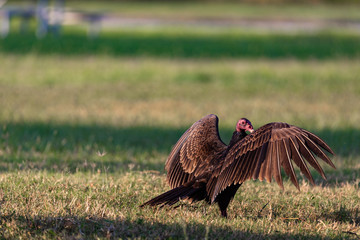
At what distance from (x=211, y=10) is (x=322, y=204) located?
44219 mm

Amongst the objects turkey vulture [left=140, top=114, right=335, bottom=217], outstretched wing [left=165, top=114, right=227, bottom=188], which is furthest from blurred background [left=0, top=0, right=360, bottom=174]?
turkey vulture [left=140, top=114, right=335, bottom=217]

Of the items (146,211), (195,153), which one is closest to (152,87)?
(195,153)

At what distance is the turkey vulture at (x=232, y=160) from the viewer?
15.9 ft

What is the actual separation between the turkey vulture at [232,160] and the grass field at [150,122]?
216mm

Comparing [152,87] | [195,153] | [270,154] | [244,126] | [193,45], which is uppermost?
[193,45]

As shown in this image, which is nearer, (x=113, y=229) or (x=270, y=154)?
(x=113, y=229)

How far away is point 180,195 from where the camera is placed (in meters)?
5.26

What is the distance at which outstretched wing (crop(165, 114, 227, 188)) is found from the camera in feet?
18.3

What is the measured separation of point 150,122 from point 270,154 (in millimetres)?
5842

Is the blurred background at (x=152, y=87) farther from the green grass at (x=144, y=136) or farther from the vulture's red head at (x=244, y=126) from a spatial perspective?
the vulture's red head at (x=244, y=126)

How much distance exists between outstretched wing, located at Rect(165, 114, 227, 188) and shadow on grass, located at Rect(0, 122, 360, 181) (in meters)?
1.05

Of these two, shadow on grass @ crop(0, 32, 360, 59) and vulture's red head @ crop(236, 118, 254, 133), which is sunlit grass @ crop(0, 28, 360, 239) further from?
shadow on grass @ crop(0, 32, 360, 59)

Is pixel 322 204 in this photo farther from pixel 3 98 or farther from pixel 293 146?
pixel 3 98

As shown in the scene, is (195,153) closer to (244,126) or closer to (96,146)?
(244,126)
